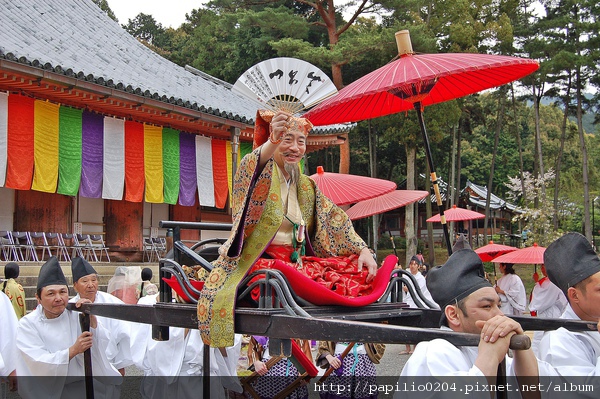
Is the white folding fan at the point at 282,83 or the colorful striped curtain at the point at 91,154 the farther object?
the colorful striped curtain at the point at 91,154

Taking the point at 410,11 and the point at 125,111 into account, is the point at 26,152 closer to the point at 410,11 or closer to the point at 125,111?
the point at 125,111

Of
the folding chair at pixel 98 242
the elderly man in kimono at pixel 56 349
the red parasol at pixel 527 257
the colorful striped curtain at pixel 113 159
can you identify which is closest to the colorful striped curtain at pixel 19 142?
the colorful striped curtain at pixel 113 159

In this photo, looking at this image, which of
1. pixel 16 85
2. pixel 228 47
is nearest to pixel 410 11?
pixel 228 47

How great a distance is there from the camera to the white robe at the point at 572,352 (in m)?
2.34

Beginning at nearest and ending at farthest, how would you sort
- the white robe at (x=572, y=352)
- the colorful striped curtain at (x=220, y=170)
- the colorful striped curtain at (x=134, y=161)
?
the white robe at (x=572, y=352)
the colorful striped curtain at (x=134, y=161)
the colorful striped curtain at (x=220, y=170)

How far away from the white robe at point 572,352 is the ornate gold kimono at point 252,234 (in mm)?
1505

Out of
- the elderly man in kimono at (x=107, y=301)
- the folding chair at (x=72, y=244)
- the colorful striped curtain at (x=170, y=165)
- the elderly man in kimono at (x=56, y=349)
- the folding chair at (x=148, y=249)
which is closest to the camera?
the elderly man in kimono at (x=56, y=349)

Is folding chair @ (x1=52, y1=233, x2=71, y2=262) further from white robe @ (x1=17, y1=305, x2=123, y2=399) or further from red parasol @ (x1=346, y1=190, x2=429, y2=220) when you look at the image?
white robe @ (x1=17, y1=305, x2=123, y2=399)

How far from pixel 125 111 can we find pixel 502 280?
8.33 metres

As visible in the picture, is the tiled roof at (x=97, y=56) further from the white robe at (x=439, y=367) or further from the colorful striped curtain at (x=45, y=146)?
the white robe at (x=439, y=367)

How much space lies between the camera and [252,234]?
348cm

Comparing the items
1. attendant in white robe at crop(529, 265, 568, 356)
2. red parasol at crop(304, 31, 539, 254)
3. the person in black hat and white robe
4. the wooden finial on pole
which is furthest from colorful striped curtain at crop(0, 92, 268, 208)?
the person in black hat and white robe

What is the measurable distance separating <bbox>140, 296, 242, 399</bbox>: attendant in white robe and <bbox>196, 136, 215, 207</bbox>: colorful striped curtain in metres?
9.01

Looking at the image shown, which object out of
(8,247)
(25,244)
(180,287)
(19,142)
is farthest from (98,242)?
(180,287)
